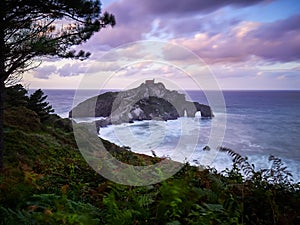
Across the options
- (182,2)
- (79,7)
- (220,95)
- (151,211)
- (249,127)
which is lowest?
(249,127)

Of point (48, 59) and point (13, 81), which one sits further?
point (13, 81)

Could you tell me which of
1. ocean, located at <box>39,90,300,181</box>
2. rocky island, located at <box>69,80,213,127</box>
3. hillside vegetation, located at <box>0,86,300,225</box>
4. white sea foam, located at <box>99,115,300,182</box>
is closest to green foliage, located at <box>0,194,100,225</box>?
hillside vegetation, located at <box>0,86,300,225</box>

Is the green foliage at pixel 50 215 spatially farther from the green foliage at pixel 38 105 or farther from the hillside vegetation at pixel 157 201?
the green foliage at pixel 38 105

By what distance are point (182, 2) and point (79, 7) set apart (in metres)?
3.70

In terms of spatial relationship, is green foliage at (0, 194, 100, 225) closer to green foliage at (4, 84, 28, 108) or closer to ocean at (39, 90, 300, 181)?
ocean at (39, 90, 300, 181)

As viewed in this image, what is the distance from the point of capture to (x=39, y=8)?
18.3ft

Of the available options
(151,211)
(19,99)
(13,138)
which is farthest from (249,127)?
(151,211)

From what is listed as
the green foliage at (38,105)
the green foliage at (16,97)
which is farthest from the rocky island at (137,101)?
the green foliage at (16,97)

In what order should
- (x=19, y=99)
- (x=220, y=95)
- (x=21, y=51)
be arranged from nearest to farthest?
(x=220, y=95) < (x=21, y=51) < (x=19, y=99)

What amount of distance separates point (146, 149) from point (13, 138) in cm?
907

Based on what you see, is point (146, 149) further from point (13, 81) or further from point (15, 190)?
point (15, 190)

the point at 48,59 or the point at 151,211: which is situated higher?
the point at 48,59

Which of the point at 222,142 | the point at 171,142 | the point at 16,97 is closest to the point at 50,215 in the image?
the point at 171,142

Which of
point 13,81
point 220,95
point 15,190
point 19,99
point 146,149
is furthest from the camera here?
point 146,149
